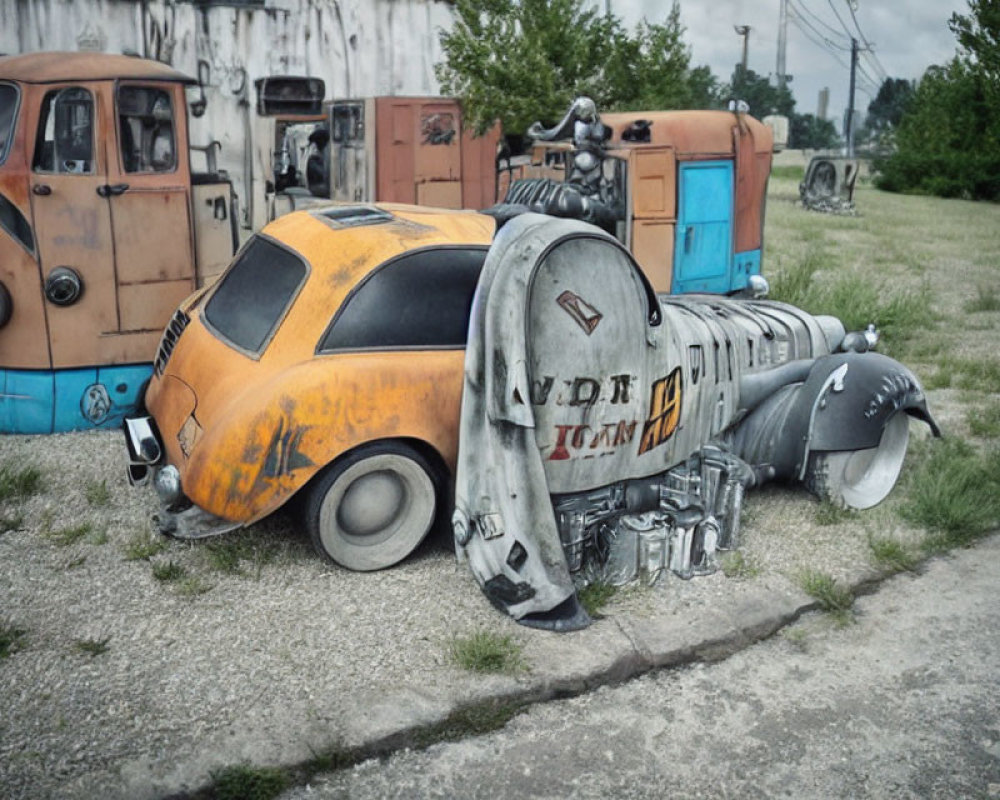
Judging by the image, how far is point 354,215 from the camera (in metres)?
5.04

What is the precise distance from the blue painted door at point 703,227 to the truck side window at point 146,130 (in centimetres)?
498

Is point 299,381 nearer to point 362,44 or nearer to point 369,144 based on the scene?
point 369,144

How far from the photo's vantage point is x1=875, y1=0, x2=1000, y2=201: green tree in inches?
1109

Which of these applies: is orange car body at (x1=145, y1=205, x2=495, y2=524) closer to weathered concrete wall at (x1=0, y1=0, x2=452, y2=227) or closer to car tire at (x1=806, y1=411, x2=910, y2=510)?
car tire at (x1=806, y1=411, x2=910, y2=510)

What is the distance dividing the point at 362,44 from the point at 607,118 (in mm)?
3726

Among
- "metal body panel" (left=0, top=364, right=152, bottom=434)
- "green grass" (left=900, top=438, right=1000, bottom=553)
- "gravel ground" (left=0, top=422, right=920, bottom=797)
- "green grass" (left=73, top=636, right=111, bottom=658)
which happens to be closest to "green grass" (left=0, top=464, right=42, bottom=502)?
"gravel ground" (left=0, top=422, right=920, bottom=797)

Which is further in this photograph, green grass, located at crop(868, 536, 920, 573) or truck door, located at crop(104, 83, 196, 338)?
truck door, located at crop(104, 83, 196, 338)

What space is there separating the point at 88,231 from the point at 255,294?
1.97 metres

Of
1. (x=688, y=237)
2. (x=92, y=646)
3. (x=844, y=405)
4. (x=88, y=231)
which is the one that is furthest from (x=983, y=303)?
(x=92, y=646)

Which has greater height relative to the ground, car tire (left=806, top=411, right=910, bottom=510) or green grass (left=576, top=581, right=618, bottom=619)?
car tire (left=806, top=411, right=910, bottom=510)

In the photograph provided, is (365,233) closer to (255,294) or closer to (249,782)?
(255,294)

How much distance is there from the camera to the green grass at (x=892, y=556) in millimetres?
4980

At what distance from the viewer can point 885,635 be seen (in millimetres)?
4371

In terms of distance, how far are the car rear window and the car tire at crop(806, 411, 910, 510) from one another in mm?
2937
